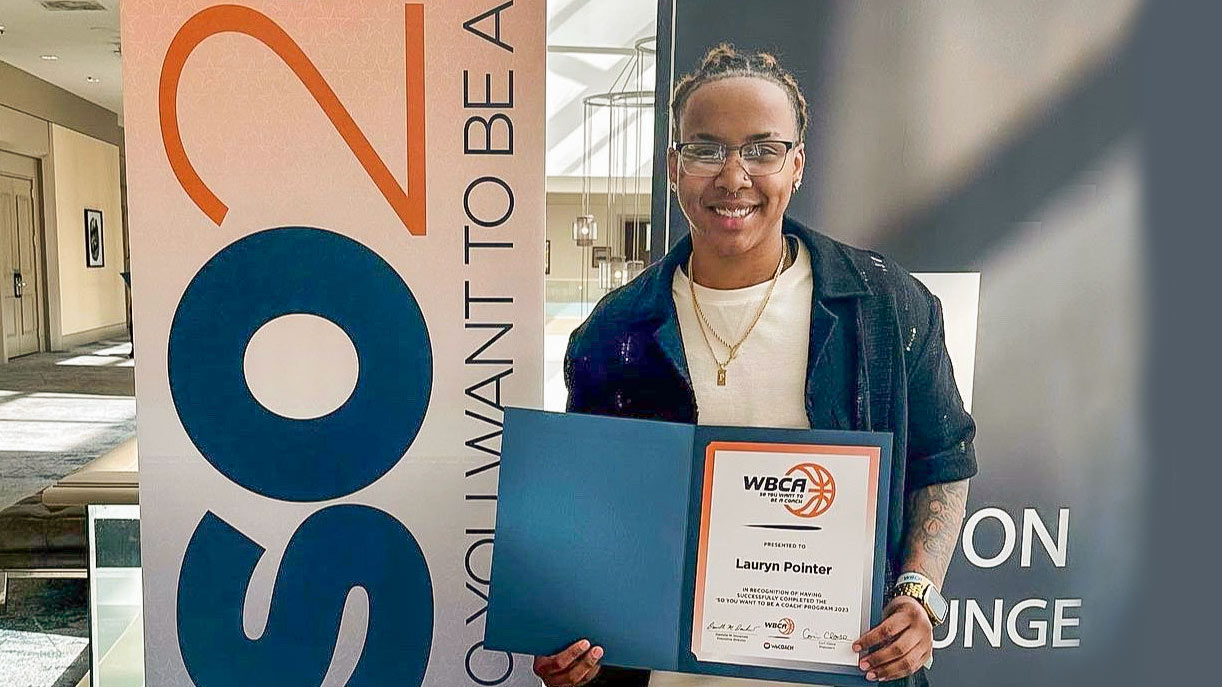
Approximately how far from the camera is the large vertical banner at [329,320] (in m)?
1.77

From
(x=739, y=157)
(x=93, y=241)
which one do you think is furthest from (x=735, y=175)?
(x=93, y=241)

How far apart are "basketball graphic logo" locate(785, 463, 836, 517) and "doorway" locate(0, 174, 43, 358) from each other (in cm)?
1107

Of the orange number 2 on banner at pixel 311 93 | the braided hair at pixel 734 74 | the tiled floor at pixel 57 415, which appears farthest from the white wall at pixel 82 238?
the braided hair at pixel 734 74

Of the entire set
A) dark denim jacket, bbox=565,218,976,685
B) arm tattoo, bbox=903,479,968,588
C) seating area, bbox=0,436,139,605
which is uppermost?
dark denim jacket, bbox=565,218,976,685

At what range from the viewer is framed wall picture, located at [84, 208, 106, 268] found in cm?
1284

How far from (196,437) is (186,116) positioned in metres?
0.60

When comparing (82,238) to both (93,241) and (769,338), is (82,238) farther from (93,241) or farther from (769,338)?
(769,338)

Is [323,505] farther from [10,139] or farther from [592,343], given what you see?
[10,139]

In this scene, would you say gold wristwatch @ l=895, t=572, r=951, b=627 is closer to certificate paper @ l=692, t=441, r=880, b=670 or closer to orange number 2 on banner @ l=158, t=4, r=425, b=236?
certificate paper @ l=692, t=441, r=880, b=670

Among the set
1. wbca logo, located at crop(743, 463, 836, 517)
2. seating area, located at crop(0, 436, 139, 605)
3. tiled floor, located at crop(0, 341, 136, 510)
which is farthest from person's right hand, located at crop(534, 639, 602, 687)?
tiled floor, located at crop(0, 341, 136, 510)

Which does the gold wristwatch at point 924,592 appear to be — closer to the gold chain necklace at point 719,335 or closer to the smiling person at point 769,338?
the smiling person at point 769,338

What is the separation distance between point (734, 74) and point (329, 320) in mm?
869

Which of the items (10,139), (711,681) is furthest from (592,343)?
(10,139)

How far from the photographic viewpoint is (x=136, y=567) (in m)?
2.42
